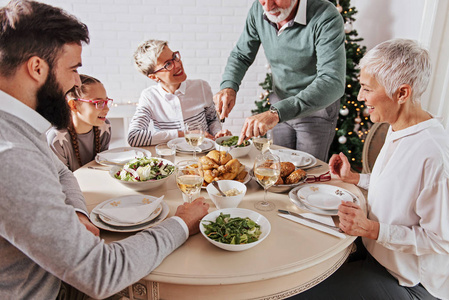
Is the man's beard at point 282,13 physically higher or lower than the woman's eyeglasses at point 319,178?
higher

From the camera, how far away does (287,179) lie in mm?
1455

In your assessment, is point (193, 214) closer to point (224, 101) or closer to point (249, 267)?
point (249, 267)

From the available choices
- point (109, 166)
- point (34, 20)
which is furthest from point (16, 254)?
point (109, 166)

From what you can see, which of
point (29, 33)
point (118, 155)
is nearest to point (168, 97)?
point (118, 155)

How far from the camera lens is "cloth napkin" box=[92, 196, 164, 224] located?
1.13 m

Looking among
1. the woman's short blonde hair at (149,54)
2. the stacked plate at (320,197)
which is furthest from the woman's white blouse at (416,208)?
the woman's short blonde hair at (149,54)

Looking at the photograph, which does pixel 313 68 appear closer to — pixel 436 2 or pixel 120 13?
pixel 436 2

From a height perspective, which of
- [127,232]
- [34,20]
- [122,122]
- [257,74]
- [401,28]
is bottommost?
[122,122]

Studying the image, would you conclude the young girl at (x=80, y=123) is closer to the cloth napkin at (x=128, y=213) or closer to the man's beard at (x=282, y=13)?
the cloth napkin at (x=128, y=213)

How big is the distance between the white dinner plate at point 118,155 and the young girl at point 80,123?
0.87 feet

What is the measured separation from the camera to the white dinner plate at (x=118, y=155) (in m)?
1.75

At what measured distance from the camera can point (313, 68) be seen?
228 centimetres

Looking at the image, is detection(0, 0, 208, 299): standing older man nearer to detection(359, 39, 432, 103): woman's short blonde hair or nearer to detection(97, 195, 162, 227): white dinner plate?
detection(97, 195, 162, 227): white dinner plate

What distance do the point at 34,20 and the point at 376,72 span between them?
1175 mm
